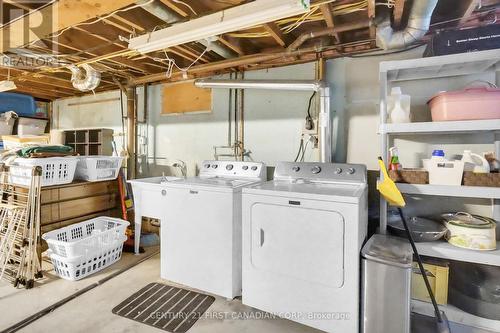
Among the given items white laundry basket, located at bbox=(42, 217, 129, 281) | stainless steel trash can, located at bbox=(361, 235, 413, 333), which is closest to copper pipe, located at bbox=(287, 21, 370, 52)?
stainless steel trash can, located at bbox=(361, 235, 413, 333)

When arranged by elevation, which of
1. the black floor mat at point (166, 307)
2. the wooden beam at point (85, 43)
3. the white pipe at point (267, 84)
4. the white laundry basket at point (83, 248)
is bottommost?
the black floor mat at point (166, 307)

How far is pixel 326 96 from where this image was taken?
2.46m

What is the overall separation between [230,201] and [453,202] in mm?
1854

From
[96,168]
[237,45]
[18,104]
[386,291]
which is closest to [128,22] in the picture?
[237,45]

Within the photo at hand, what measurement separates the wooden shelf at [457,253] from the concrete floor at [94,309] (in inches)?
38.3

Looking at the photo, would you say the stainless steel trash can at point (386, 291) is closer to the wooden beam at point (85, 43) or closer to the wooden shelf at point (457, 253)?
the wooden shelf at point (457, 253)

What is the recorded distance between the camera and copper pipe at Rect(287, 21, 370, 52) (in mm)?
2160

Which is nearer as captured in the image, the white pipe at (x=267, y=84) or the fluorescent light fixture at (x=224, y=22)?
the fluorescent light fixture at (x=224, y=22)

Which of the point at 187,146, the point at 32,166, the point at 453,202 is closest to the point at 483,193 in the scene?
the point at 453,202

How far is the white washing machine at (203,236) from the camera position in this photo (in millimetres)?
2090

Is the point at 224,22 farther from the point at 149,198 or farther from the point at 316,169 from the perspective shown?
the point at 149,198

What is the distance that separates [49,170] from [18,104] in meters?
2.92

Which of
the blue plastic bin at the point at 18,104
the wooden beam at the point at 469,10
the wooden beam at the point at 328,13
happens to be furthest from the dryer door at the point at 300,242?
the blue plastic bin at the point at 18,104

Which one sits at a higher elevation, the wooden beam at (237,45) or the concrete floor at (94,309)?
the wooden beam at (237,45)
